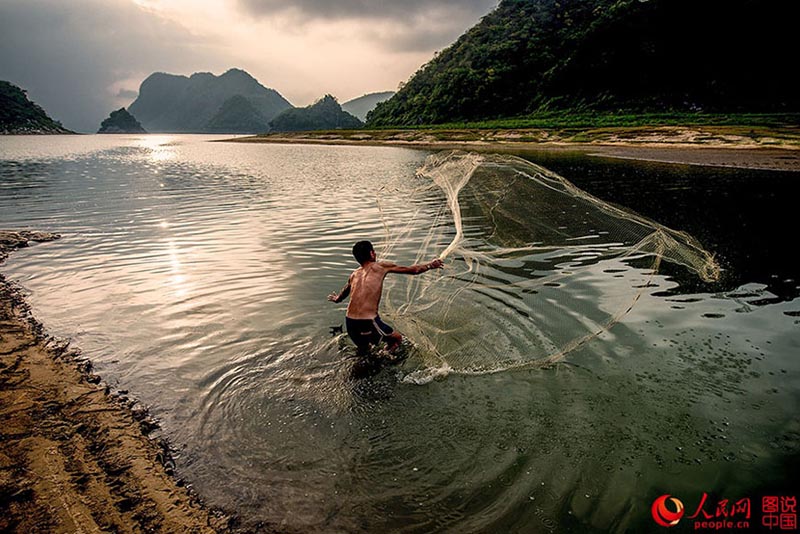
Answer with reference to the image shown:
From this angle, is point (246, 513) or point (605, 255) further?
point (605, 255)

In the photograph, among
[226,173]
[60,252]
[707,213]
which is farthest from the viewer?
[226,173]

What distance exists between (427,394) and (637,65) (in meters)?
81.1

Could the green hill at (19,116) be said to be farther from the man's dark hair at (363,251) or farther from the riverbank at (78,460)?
the man's dark hair at (363,251)

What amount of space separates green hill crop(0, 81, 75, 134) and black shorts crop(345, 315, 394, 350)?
7325 inches

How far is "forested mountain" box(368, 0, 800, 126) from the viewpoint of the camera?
5947cm

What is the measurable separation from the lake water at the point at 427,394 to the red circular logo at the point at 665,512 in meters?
0.09

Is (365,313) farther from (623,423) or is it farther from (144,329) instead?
(144,329)

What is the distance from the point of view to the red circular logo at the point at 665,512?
143 inches

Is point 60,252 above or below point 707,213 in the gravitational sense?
above

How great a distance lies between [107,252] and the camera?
11.5m

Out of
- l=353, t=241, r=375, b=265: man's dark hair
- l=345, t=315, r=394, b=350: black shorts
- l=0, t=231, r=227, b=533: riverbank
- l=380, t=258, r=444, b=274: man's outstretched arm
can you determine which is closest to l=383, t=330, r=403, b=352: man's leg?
l=345, t=315, r=394, b=350: black shorts

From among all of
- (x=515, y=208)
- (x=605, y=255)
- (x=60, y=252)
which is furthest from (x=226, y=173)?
(x=605, y=255)

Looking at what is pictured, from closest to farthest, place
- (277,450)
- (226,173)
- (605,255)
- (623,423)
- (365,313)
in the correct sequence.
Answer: (277,450) → (623,423) → (365,313) → (605,255) → (226,173)

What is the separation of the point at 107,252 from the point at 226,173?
907 inches
